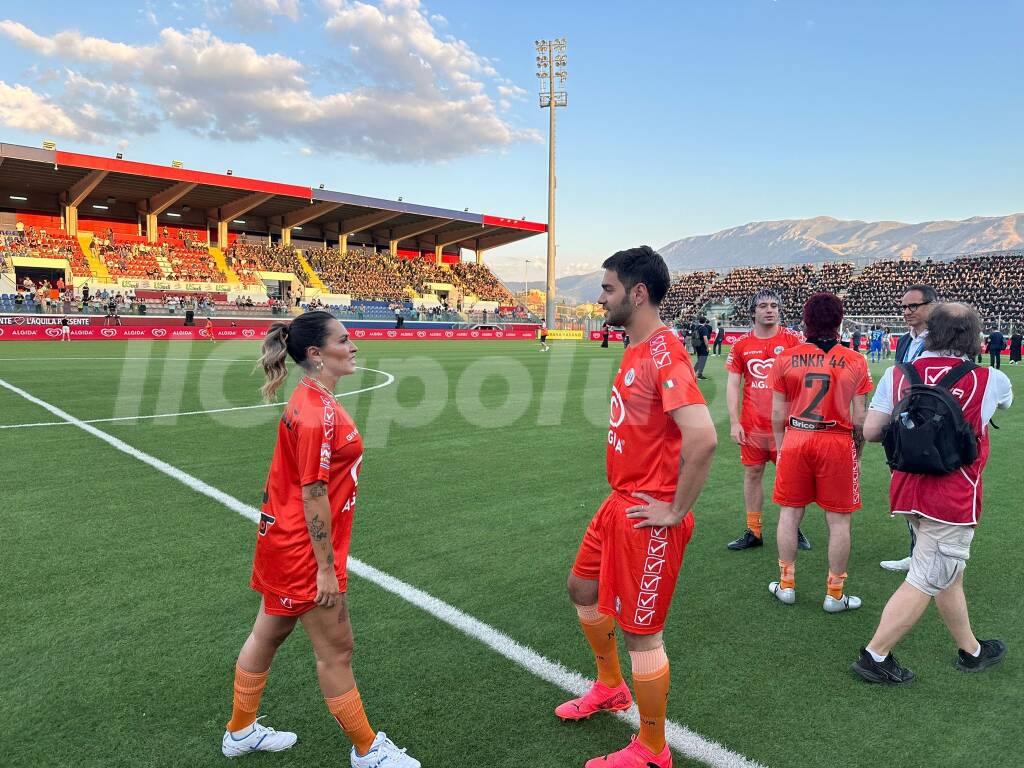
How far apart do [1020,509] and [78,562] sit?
8.38 meters

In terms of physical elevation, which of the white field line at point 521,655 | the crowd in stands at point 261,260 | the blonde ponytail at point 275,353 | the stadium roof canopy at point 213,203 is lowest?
the white field line at point 521,655

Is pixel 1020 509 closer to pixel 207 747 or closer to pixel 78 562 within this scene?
pixel 207 747

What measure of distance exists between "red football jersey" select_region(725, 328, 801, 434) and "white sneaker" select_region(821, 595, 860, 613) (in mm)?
1603

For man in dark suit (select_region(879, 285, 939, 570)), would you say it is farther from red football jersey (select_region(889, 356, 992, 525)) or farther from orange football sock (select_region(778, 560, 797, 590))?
red football jersey (select_region(889, 356, 992, 525))

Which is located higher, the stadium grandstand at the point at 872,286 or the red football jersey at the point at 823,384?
the stadium grandstand at the point at 872,286

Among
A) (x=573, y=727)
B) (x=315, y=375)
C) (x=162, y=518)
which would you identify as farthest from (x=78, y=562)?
(x=573, y=727)

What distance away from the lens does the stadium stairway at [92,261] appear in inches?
1741

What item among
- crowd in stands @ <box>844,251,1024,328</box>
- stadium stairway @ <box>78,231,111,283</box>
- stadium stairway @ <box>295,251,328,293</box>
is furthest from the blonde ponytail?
stadium stairway @ <box>295,251,328,293</box>

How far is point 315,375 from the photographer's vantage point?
→ 2.63 meters

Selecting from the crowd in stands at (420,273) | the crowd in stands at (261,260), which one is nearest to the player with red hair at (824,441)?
the crowd in stands at (261,260)

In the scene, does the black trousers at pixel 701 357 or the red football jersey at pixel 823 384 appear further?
the black trousers at pixel 701 357

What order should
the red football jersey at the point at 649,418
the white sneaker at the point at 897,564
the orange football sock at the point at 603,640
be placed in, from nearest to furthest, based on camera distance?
1. the red football jersey at the point at 649,418
2. the orange football sock at the point at 603,640
3. the white sneaker at the point at 897,564

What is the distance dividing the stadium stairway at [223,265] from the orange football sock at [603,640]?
53.1m

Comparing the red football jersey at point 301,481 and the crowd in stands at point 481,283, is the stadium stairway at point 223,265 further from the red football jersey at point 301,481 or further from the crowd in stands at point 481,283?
the red football jersey at point 301,481
